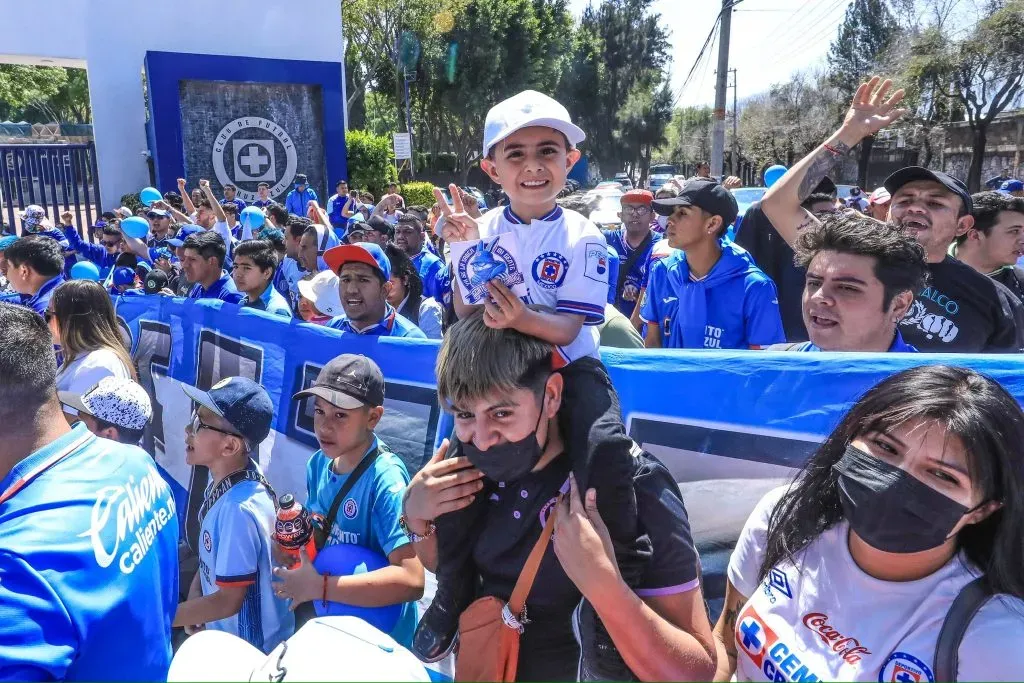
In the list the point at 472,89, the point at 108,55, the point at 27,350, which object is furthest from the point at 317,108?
the point at 27,350

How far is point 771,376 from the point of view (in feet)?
8.46

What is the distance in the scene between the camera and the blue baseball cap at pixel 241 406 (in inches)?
116

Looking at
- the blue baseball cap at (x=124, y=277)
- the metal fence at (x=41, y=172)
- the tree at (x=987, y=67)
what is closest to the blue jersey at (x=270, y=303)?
the blue baseball cap at (x=124, y=277)

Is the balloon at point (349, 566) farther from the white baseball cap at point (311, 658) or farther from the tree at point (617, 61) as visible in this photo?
the tree at point (617, 61)

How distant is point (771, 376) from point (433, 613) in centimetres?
143

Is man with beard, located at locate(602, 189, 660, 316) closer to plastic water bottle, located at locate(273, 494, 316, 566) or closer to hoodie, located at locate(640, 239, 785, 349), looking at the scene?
hoodie, located at locate(640, 239, 785, 349)

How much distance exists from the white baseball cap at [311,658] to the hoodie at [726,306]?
3061 mm

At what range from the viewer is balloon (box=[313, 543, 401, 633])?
2.62 metres

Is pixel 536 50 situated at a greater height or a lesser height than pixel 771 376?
greater

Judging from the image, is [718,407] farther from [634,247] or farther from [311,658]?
[634,247]

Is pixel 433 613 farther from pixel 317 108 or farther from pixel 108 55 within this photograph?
pixel 108 55

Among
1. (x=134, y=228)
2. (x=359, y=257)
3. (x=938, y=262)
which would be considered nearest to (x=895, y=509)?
(x=938, y=262)

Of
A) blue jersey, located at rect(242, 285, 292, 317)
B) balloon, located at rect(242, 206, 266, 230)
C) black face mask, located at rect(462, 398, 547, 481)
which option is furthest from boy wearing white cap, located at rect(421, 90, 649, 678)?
balloon, located at rect(242, 206, 266, 230)

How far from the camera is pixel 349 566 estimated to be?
2.63 m
